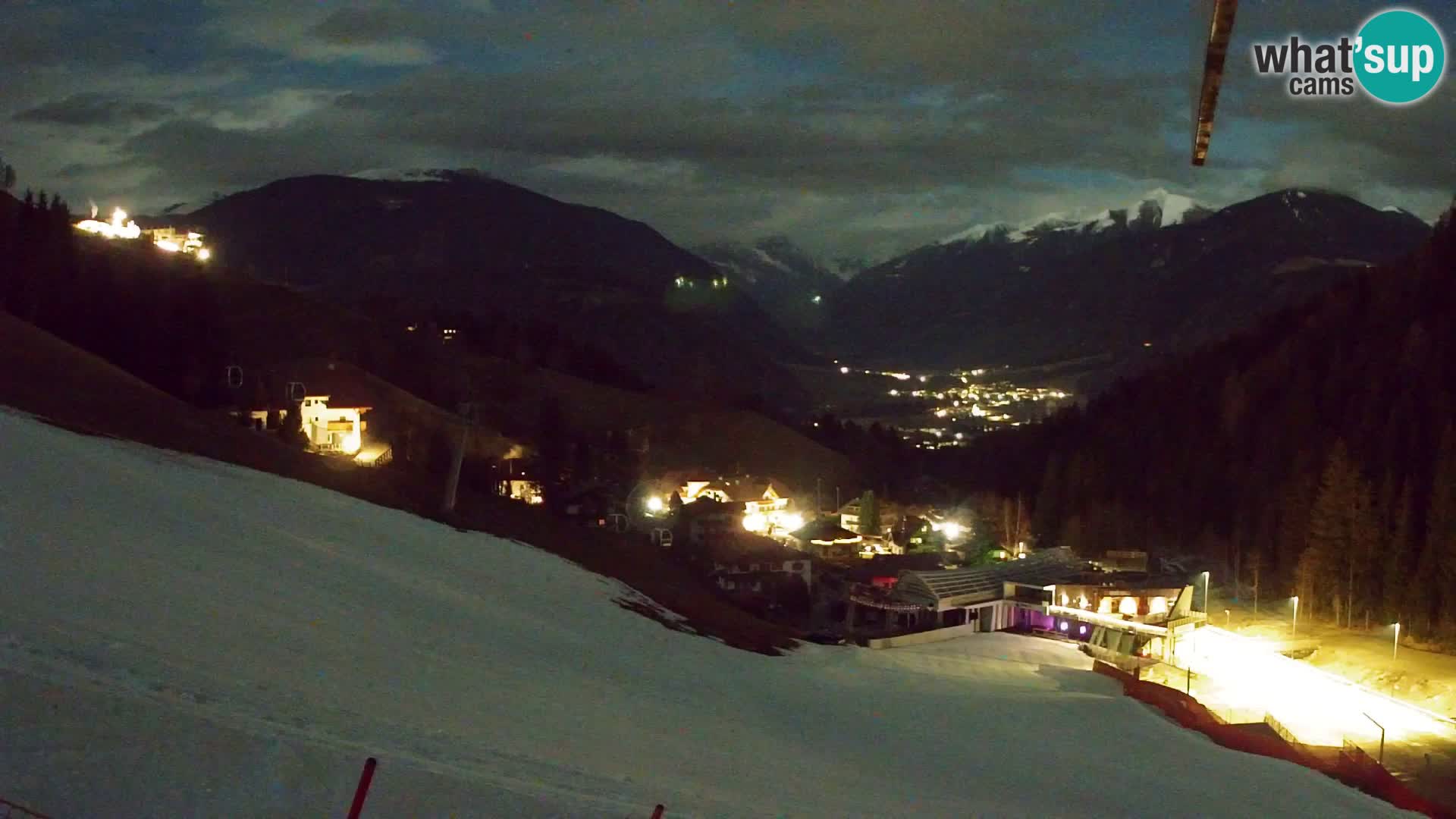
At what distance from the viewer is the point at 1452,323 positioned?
7350 cm

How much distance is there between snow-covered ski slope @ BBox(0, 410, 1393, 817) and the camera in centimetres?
795

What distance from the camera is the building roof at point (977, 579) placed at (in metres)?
42.8

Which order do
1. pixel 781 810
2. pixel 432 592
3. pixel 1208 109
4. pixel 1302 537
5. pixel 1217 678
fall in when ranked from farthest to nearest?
pixel 1302 537 → pixel 1217 678 → pixel 432 592 → pixel 1208 109 → pixel 781 810

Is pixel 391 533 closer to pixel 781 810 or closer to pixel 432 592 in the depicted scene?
pixel 432 592

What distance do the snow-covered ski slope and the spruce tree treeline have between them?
30.7 metres

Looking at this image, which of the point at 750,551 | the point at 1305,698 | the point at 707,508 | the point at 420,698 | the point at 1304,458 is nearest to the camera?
the point at 420,698

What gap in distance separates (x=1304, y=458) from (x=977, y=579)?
2863 cm

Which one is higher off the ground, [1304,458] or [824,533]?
[1304,458]

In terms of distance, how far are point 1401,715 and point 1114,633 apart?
419 inches

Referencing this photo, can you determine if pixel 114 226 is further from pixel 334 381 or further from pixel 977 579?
pixel 977 579

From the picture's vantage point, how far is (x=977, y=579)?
150 ft

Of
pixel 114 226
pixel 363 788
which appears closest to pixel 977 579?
pixel 363 788

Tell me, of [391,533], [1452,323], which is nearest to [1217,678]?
[391,533]

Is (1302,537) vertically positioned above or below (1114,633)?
above
